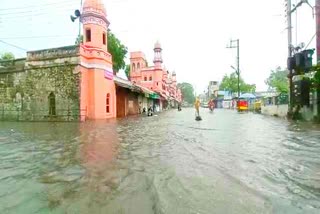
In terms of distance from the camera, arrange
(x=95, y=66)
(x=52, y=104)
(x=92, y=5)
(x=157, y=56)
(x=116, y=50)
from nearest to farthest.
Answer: (x=52, y=104) → (x=95, y=66) → (x=92, y=5) → (x=116, y=50) → (x=157, y=56)

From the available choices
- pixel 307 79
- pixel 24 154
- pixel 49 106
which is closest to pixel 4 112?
pixel 49 106

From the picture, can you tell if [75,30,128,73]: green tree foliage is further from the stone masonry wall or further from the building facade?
the stone masonry wall

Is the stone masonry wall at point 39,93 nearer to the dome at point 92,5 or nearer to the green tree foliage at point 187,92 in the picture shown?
the dome at point 92,5

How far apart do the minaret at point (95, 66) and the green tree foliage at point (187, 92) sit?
120183 mm

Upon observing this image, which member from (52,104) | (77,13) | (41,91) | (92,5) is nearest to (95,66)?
(52,104)

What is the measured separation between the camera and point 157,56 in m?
64.4

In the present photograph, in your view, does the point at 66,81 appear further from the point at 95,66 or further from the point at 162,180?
the point at 162,180

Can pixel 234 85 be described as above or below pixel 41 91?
above

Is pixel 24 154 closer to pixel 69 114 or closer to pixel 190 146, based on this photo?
pixel 190 146

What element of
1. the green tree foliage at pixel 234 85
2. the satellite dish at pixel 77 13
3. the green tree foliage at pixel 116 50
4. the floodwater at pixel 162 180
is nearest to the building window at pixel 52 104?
the satellite dish at pixel 77 13

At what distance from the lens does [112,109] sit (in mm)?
28938

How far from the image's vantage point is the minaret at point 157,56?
63312 millimetres

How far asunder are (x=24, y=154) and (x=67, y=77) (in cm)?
1730

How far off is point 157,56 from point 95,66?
131 feet
